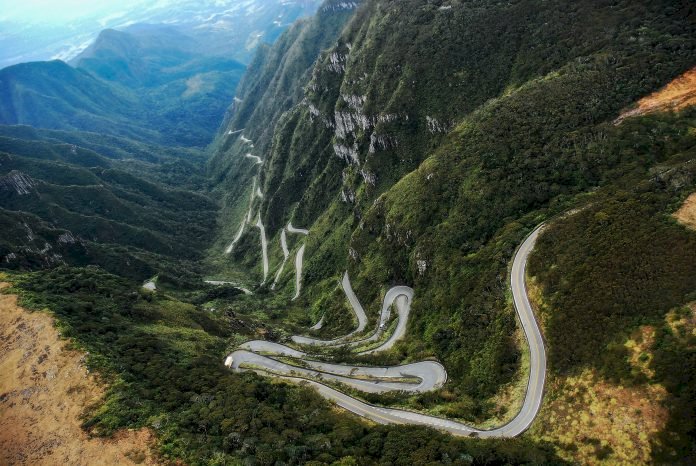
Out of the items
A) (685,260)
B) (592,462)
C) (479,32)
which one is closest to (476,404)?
(592,462)

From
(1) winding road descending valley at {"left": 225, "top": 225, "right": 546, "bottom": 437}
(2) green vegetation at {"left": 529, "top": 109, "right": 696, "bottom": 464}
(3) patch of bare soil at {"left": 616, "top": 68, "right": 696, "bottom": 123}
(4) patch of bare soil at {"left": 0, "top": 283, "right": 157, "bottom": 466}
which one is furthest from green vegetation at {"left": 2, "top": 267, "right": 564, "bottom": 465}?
(3) patch of bare soil at {"left": 616, "top": 68, "right": 696, "bottom": 123}

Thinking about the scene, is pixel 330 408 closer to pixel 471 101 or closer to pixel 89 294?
pixel 89 294

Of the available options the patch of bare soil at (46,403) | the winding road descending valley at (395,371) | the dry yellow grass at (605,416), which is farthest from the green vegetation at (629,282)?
the patch of bare soil at (46,403)

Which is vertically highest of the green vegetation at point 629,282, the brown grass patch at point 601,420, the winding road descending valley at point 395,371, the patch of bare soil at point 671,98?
the patch of bare soil at point 671,98

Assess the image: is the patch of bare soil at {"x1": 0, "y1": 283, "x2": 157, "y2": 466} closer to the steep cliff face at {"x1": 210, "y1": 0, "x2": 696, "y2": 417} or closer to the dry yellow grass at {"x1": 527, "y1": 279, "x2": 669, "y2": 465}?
the steep cliff face at {"x1": 210, "y1": 0, "x2": 696, "y2": 417}

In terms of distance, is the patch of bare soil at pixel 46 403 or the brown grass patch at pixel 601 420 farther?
the patch of bare soil at pixel 46 403

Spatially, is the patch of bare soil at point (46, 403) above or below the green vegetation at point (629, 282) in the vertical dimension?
above

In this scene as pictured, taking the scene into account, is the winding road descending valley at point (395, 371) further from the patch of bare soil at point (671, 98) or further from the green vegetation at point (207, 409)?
the patch of bare soil at point (671, 98)
